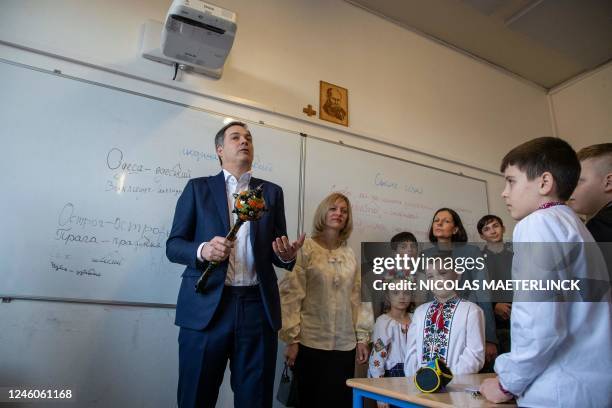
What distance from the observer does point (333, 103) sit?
3059 mm

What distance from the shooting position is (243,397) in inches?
57.3

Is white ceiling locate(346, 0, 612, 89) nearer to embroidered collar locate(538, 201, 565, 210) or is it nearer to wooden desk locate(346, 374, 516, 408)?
embroidered collar locate(538, 201, 565, 210)

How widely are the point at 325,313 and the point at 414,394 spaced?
1.16 metres

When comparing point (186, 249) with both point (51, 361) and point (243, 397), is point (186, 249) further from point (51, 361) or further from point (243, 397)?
point (51, 361)

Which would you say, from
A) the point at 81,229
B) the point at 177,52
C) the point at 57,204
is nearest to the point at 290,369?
the point at 81,229

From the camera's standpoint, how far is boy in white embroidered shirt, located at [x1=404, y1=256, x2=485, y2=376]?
1724mm

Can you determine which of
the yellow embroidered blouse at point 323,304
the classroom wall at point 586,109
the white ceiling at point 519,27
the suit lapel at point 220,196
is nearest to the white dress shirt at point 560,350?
the suit lapel at point 220,196

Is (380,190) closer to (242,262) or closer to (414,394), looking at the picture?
(242,262)

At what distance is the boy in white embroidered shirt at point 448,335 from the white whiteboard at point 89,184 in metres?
1.28

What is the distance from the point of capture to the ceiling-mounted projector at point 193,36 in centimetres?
216

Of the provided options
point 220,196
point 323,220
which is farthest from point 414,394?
point 323,220

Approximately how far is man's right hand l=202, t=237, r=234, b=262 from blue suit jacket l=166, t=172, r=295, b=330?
0.11 meters

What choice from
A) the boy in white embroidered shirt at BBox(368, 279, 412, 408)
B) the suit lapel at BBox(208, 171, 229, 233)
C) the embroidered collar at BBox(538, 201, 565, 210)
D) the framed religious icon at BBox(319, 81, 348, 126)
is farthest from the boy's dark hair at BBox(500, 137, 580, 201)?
the framed religious icon at BBox(319, 81, 348, 126)

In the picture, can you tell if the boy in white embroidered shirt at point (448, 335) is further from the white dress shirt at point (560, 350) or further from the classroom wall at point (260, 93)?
the classroom wall at point (260, 93)
